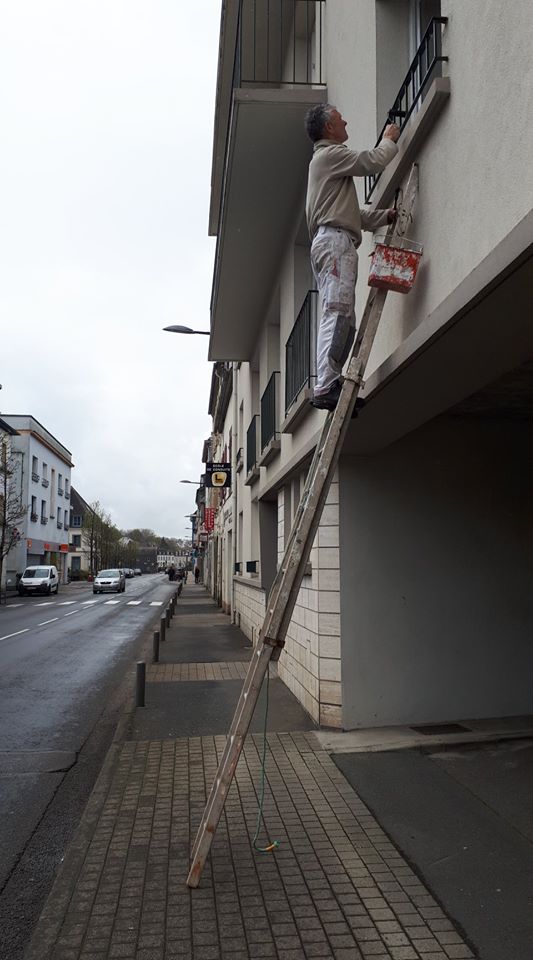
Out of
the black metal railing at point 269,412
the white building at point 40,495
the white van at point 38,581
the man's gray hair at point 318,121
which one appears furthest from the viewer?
the white building at point 40,495

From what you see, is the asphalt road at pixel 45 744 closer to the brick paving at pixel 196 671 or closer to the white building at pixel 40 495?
the brick paving at pixel 196 671

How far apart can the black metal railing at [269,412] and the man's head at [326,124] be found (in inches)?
256

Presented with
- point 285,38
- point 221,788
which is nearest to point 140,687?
point 221,788

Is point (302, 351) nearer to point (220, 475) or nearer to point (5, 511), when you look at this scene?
point (220, 475)

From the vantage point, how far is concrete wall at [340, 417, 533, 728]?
6.62m

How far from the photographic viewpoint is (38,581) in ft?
135

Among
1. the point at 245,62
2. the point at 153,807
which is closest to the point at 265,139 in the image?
the point at 245,62

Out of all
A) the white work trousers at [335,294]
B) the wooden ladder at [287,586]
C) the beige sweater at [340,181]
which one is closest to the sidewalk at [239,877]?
the wooden ladder at [287,586]

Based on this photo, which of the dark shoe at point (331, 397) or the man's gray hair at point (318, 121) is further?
the man's gray hair at point (318, 121)

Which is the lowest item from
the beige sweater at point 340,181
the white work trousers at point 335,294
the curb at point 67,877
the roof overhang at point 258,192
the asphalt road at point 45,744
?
the asphalt road at point 45,744

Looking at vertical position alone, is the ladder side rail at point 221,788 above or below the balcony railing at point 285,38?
below

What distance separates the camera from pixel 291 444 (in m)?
9.41

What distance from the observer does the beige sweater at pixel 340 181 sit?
418 cm

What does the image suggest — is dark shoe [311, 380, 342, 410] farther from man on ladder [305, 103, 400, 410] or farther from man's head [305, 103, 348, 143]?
man's head [305, 103, 348, 143]
